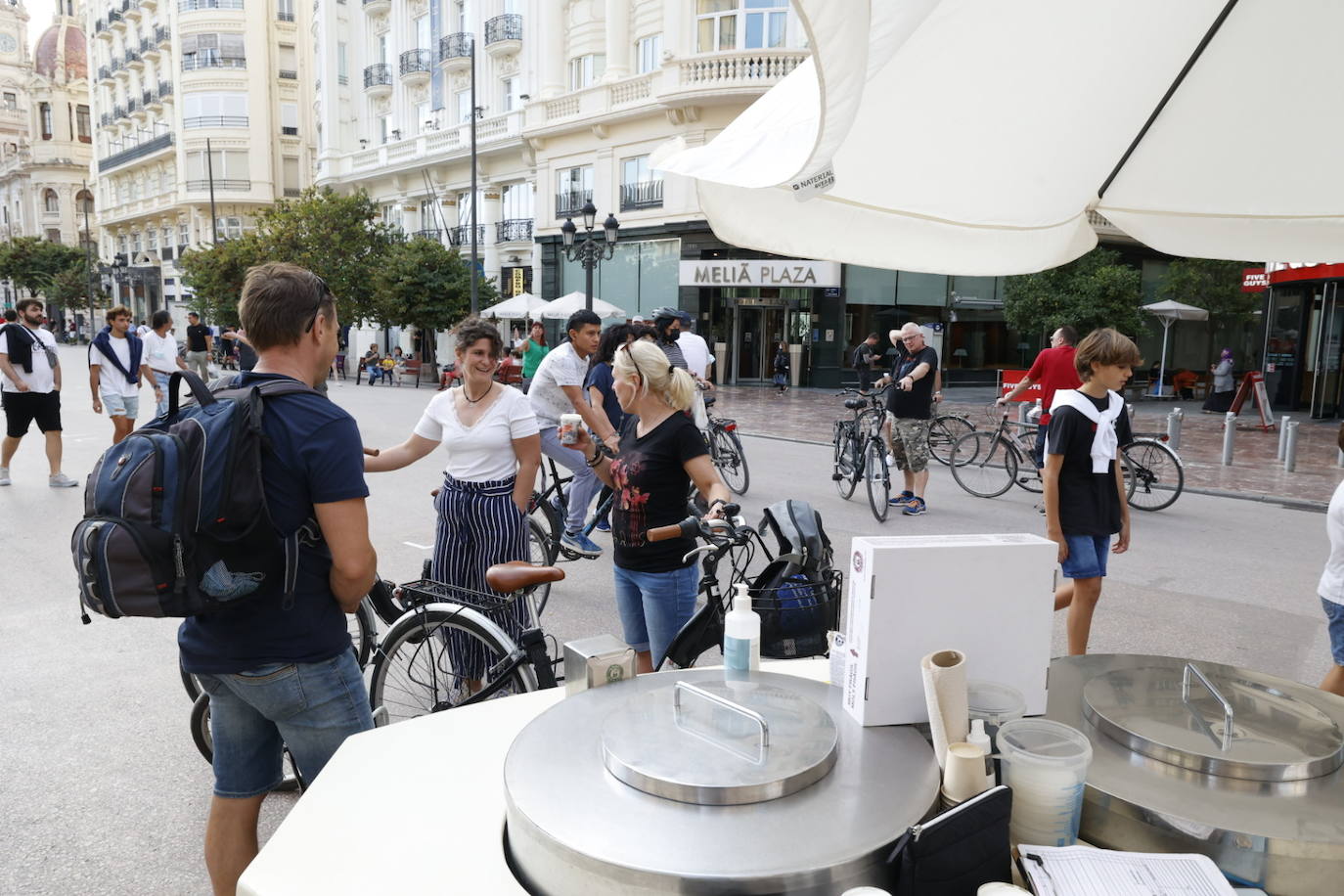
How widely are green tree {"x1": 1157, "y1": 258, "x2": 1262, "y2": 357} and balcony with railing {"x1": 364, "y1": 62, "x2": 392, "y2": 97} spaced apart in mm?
33177

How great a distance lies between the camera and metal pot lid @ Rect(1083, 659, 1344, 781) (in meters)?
1.73

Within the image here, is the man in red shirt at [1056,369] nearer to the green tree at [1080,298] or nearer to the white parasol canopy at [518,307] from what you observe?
the green tree at [1080,298]

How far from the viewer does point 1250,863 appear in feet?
5.18

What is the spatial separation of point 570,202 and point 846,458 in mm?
23945

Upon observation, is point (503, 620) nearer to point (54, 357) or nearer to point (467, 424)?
point (467, 424)

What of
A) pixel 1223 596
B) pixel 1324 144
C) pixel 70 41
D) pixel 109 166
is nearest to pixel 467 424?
pixel 1324 144

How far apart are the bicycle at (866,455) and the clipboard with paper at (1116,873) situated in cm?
734

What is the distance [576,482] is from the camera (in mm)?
7539

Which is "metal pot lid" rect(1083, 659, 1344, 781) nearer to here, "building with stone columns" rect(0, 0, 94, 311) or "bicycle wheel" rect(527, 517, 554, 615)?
"bicycle wheel" rect(527, 517, 554, 615)

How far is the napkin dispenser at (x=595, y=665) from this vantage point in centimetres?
215

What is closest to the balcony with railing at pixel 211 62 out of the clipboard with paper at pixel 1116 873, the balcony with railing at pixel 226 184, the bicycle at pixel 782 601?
the balcony with railing at pixel 226 184

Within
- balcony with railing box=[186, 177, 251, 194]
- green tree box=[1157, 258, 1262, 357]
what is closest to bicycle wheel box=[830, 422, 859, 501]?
green tree box=[1157, 258, 1262, 357]

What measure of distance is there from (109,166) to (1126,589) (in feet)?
243

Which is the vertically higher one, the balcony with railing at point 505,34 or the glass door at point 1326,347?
the balcony with railing at point 505,34
